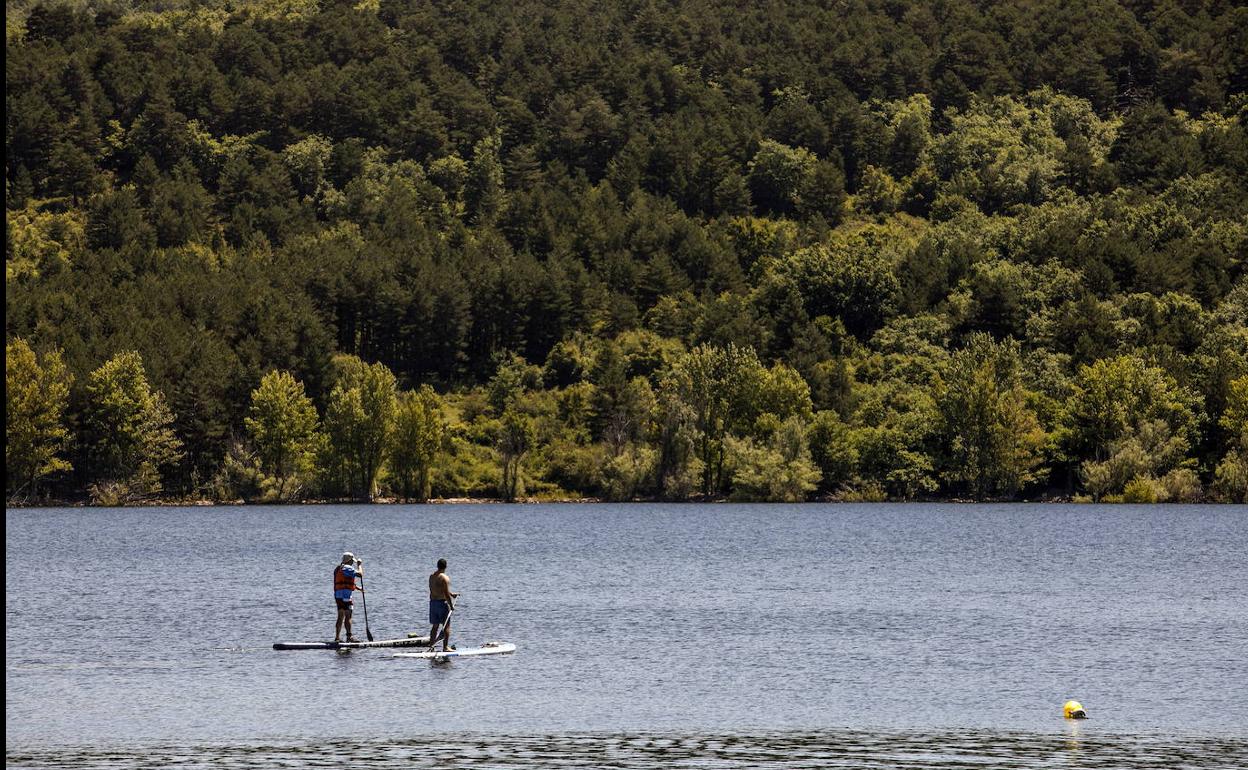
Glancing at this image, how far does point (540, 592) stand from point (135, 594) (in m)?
17.0

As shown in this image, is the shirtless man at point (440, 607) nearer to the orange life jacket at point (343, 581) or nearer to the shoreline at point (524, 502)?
the orange life jacket at point (343, 581)

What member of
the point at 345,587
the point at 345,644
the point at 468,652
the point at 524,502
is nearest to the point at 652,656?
the point at 468,652

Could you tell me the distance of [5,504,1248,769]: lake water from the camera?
38.7 meters

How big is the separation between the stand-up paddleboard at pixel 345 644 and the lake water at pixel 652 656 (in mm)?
655

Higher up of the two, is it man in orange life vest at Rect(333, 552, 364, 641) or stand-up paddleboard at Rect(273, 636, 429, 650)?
man in orange life vest at Rect(333, 552, 364, 641)

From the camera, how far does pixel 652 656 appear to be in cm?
5466

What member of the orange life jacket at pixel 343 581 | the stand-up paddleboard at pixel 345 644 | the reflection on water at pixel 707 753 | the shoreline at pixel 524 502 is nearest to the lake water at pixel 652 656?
the reflection on water at pixel 707 753

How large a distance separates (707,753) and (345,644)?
65.2 ft

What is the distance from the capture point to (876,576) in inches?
3364

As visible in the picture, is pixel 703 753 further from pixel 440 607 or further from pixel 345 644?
pixel 345 644

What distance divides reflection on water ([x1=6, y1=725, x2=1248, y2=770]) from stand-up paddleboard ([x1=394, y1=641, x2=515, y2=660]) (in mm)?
13646

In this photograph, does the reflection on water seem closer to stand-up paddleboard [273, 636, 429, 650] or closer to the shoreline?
stand-up paddleboard [273, 636, 429, 650]

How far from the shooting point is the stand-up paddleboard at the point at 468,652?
53438 mm

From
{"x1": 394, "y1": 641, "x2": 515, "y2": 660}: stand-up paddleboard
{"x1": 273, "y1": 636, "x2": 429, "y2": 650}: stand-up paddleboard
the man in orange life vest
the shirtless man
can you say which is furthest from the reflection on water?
the man in orange life vest
